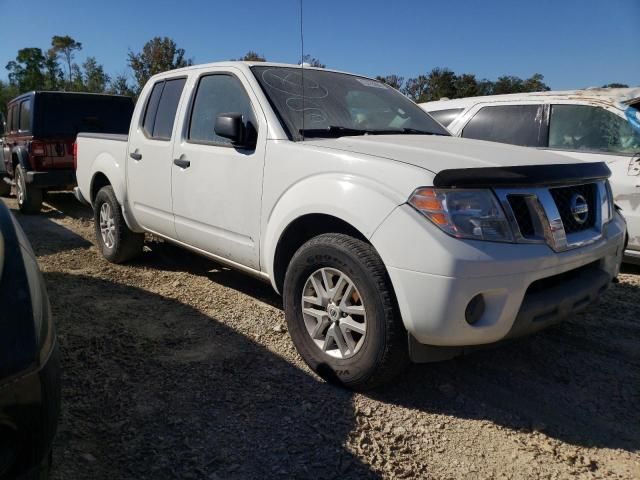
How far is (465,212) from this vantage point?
235cm

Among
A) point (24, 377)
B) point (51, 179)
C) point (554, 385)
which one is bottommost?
point (554, 385)

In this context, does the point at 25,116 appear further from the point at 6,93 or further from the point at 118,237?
the point at 6,93

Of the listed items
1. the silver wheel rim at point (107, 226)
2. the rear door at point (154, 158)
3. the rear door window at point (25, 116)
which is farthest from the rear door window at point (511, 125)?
the rear door window at point (25, 116)

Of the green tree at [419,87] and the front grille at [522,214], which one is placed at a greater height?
the green tree at [419,87]

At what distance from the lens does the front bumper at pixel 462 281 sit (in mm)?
2262

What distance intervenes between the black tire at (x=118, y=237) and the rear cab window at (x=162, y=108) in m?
0.90

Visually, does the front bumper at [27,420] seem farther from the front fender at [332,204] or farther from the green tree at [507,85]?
the green tree at [507,85]

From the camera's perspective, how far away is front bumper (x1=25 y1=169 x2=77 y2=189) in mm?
8031

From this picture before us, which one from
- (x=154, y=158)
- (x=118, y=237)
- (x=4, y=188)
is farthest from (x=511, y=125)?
(x=4, y=188)

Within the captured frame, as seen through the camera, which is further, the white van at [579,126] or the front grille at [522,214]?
the white van at [579,126]

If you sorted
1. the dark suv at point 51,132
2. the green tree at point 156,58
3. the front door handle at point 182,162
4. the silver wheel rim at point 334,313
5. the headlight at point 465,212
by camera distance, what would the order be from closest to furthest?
the headlight at point 465,212, the silver wheel rim at point 334,313, the front door handle at point 182,162, the dark suv at point 51,132, the green tree at point 156,58

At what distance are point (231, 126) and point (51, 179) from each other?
20.2 feet

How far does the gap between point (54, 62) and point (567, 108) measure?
133 ft

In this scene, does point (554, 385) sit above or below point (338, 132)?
below
